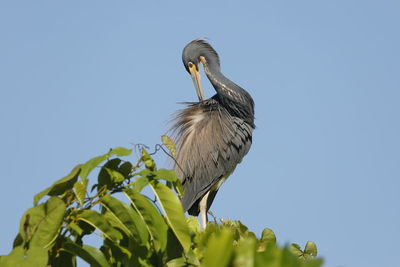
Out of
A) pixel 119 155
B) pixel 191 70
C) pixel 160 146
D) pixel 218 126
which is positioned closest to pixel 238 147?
pixel 218 126

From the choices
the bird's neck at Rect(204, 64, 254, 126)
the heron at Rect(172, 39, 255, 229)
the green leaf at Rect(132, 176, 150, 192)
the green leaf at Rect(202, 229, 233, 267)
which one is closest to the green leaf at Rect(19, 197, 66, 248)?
the green leaf at Rect(132, 176, 150, 192)

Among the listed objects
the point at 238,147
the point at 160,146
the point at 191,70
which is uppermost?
the point at 191,70

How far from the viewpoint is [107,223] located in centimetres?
204

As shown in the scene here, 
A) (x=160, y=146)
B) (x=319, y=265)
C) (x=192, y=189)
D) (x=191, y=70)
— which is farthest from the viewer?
(x=191, y=70)

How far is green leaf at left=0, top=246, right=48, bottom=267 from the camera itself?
1.74 meters

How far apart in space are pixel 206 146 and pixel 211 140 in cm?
10

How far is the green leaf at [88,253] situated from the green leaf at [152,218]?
6.9 inches

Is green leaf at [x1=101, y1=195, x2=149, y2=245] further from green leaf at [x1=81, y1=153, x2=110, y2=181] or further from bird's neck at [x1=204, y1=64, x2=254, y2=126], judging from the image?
bird's neck at [x1=204, y1=64, x2=254, y2=126]

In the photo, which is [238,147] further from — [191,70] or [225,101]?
[191,70]

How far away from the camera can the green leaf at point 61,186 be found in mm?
1925

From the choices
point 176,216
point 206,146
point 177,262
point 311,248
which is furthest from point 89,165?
point 206,146

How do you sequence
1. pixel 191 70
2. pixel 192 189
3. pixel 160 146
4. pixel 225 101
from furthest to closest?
pixel 191 70
pixel 225 101
pixel 192 189
pixel 160 146

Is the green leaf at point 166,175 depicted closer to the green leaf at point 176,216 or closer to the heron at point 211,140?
the green leaf at point 176,216

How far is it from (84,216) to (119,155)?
23 cm
